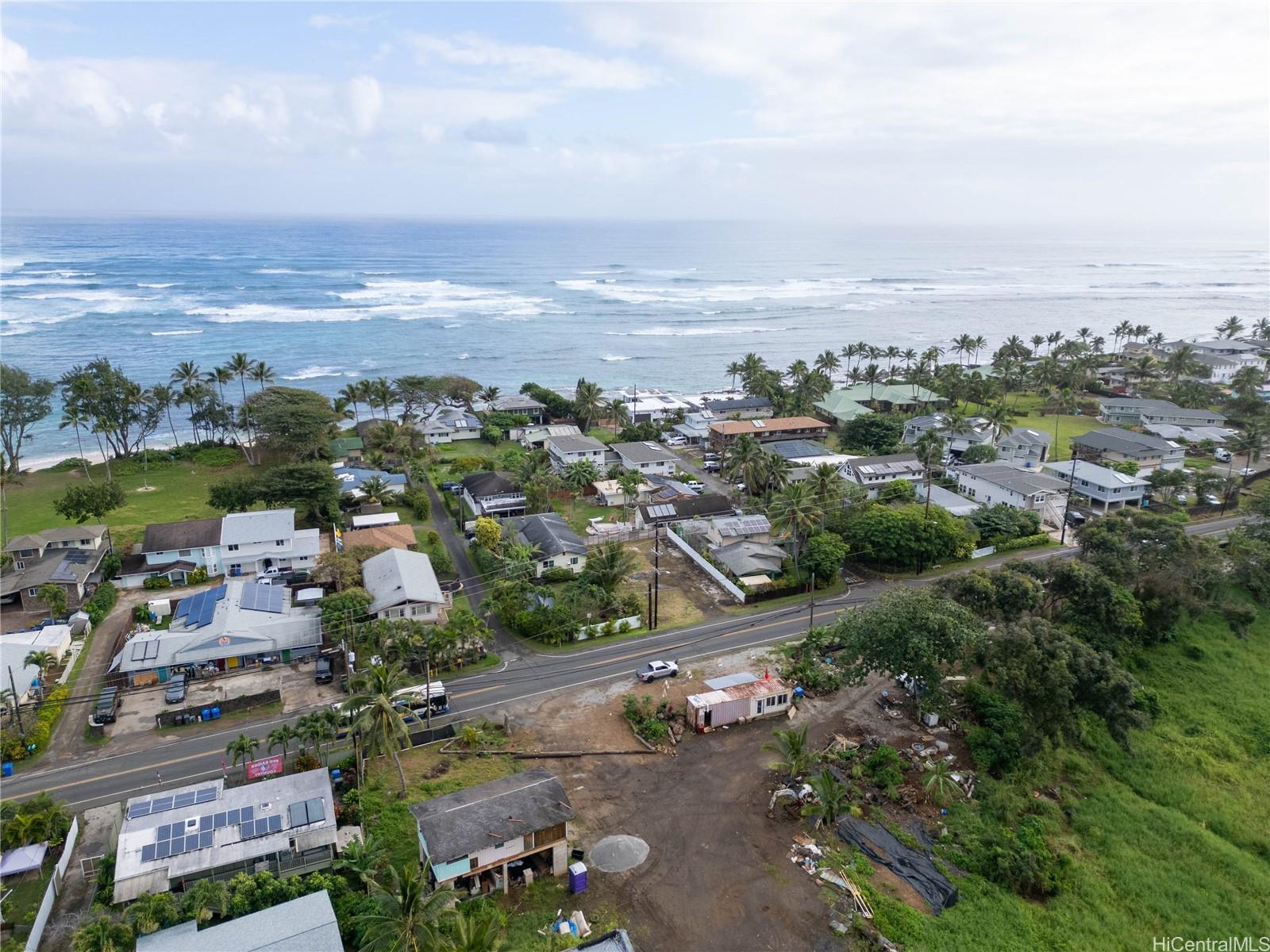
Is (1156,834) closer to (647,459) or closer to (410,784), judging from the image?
(410,784)

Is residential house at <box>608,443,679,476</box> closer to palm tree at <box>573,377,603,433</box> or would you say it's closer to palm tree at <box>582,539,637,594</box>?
palm tree at <box>573,377,603,433</box>

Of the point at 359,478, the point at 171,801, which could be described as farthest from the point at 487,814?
the point at 359,478

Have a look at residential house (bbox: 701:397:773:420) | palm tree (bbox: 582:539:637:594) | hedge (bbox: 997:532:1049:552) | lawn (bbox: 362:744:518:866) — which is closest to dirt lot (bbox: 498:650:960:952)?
lawn (bbox: 362:744:518:866)

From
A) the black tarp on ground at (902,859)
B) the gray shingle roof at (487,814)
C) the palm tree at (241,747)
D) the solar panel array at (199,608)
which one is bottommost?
the black tarp on ground at (902,859)

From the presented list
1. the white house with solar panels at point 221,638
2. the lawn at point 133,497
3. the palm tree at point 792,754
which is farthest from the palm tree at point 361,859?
the lawn at point 133,497

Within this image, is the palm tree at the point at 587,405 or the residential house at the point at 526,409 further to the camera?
the residential house at the point at 526,409

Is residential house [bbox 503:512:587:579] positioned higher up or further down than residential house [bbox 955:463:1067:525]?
further down

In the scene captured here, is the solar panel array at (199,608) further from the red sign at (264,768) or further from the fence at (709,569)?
the fence at (709,569)
